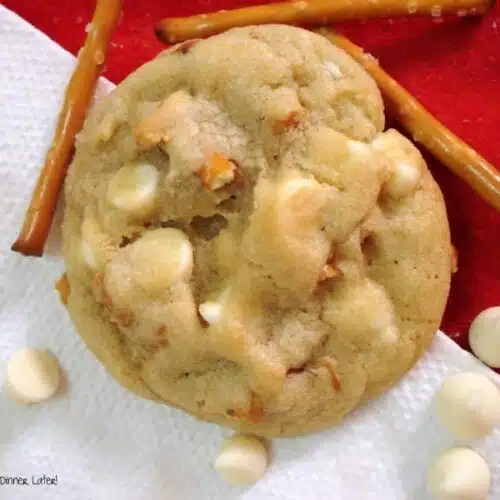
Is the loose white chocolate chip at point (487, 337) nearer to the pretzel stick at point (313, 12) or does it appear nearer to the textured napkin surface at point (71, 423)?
the textured napkin surface at point (71, 423)

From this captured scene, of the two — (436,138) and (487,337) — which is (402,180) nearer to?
(436,138)

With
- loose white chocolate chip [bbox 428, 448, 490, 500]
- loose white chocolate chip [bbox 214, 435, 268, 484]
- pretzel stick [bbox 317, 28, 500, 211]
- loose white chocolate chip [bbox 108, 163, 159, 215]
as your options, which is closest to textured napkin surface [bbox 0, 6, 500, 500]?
loose white chocolate chip [bbox 214, 435, 268, 484]

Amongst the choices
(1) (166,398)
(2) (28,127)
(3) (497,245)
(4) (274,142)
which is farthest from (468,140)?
(2) (28,127)

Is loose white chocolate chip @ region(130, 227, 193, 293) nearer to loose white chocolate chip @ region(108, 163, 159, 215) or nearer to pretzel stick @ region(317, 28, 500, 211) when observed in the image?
loose white chocolate chip @ region(108, 163, 159, 215)

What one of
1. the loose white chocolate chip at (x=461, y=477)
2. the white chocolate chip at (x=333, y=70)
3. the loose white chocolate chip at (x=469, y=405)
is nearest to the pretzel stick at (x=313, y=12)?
the white chocolate chip at (x=333, y=70)

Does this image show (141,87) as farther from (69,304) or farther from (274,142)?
(69,304)
